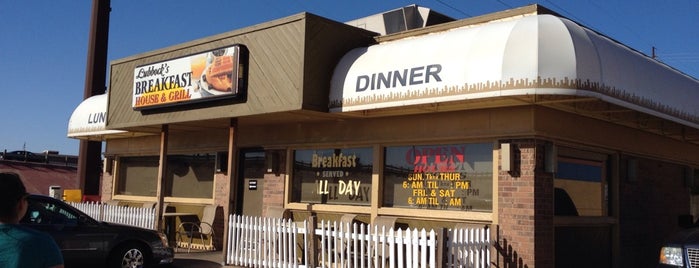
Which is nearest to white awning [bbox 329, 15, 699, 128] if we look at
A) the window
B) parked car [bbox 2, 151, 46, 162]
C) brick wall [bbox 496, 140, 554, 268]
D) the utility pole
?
brick wall [bbox 496, 140, 554, 268]

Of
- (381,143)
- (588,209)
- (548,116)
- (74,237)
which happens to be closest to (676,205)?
(588,209)

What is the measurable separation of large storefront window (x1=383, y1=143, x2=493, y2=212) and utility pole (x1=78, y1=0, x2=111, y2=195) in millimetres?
12469

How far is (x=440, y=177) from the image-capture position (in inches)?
395

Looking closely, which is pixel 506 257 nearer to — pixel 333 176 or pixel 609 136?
pixel 609 136

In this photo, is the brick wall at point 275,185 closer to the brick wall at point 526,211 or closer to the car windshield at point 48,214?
the car windshield at point 48,214

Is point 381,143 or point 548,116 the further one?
point 381,143

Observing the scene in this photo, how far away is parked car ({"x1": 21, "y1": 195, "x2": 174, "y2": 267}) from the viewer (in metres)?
9.52

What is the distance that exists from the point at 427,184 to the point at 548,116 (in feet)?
7.12

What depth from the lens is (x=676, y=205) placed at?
1322 cm

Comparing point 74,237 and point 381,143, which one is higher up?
point 381,143

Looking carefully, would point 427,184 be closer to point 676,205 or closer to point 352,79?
point 352,79

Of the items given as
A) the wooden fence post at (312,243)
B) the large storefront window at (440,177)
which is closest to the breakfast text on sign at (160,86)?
the wooden fence post at (312,243)

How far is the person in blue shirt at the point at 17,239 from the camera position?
112 inches

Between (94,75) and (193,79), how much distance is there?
957cm
